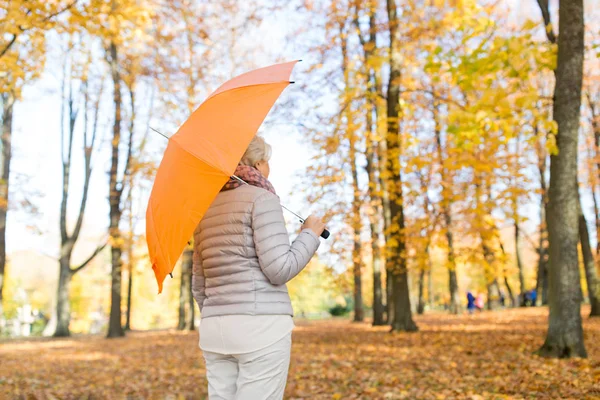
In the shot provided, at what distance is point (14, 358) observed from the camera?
13188mm

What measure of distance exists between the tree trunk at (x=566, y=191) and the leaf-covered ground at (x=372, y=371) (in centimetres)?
59

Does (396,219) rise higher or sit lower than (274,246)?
higher

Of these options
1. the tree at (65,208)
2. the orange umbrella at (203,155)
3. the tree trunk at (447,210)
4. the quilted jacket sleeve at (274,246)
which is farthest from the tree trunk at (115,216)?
the quilted jacket sleeve at (274,246)

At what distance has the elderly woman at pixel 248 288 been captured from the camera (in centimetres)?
258

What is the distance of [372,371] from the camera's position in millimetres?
7781

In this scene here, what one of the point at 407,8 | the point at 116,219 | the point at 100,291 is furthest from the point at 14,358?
the point at 100,291

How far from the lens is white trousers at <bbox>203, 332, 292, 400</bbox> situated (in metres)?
2.58

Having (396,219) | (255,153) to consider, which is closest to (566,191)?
(396,219)

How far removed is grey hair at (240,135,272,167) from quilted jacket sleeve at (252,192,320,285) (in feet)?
0.89

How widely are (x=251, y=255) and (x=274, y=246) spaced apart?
0.14m

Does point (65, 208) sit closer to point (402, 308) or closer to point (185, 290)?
point (185, 290)

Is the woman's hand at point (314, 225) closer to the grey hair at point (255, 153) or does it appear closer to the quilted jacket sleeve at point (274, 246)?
the quilted jacket sleeve at point (274, 246)

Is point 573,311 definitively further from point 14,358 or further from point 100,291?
point 100,291

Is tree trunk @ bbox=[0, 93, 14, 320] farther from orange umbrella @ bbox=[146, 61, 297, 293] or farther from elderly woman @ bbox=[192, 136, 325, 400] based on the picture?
elderly woman @ bbox=[192, 136, 325, 400]
